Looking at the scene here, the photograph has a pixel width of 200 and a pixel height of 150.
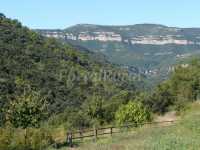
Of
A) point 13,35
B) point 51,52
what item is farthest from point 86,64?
point 13,35

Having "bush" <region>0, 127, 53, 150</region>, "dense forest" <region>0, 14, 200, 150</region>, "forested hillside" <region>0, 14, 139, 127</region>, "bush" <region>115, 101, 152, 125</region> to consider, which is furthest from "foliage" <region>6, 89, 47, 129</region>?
"forested hillside" <region>0, 14, 139, 127</region>

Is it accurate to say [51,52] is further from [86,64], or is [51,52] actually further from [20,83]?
[20,83]

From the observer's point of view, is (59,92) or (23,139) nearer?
(23,139)

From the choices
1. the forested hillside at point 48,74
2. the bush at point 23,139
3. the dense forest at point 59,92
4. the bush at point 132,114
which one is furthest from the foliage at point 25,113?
the forested hillside at point 48,74

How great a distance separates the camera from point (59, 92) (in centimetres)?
8575

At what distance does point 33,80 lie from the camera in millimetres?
83938

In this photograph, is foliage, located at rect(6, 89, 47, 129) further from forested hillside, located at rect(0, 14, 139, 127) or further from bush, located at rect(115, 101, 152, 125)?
forested hillside, located at rect(0, 14, 139, 127)

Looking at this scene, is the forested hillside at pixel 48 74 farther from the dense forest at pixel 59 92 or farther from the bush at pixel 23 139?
the bush at pixel 23 139

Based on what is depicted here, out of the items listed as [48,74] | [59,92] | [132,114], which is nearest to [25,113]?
[132,114]

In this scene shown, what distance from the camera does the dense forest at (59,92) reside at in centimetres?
3466

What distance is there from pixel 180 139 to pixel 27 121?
53.7 ft

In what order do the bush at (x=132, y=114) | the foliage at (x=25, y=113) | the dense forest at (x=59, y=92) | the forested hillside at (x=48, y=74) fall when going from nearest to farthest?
the foliage at (x=25, y=113), the dense forest at (x=59, y=92), the bush at (x=132, y=114), the forested hillside at (x=48, y=74)

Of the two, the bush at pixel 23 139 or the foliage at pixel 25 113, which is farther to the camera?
the foliage at pixel 25 113

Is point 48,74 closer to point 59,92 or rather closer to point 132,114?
point 59,92
